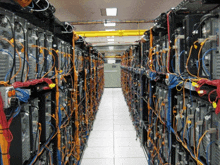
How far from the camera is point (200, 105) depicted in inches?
65.2

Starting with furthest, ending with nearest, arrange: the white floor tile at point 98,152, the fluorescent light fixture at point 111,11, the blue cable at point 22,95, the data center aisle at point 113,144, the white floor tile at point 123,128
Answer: the fluorescent light fixture at point 111,11 → the white floor tile at point 123,128 → the white floor tile at point 98,152 → the data center aisle at point 113,144 → the blue cable at point 22,95

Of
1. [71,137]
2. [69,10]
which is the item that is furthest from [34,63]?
[69,10]

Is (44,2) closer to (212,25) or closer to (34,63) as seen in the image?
(34,63)

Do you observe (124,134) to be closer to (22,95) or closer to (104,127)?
(104,127)

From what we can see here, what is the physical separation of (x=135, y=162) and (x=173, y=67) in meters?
2.54

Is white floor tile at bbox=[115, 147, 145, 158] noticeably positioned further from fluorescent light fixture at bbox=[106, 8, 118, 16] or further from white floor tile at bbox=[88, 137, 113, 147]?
fluorescent light fixture at bbox=[106, 8, 118, 16]

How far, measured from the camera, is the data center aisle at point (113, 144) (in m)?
3.98

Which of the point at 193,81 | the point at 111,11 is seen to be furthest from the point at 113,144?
the point at 111,11

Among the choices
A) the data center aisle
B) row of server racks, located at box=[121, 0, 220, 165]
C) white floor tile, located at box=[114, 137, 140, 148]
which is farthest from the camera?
white floor tile, located at box=[114, 137, 140, 148]

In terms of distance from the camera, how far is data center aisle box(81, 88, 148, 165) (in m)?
3.98

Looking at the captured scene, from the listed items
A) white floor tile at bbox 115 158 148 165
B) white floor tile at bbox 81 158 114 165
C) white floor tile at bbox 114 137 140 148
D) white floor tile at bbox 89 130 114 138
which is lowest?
white floor tile at bbox 115 158 148 165

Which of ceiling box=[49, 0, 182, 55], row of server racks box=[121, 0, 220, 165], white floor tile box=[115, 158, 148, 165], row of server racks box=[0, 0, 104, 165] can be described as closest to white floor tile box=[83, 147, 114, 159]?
white floor tile box=[115, 158, 148, 165]

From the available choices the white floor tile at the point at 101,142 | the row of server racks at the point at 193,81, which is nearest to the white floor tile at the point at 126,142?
the white floor tile at the point at 101,142

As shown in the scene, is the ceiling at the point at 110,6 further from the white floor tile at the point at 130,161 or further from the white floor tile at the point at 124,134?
the white floor tile at the point at 130,161
